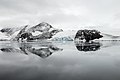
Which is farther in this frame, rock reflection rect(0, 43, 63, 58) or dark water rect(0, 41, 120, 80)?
rock reflection rect(0, 43, 63, 58)

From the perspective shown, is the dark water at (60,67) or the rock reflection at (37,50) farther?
the rock reflection at (37,50)

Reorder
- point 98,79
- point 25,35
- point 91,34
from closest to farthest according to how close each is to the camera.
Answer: point 98,79
point 91,34
point 25,35

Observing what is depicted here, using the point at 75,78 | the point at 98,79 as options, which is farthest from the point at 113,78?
the point at 75,78

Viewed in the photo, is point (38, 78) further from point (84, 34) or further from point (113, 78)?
point (84, 34)

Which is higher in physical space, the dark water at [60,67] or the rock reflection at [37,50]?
the rock reflection at [37,50]

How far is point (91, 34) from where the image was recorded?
16450cm

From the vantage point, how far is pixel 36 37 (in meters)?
196

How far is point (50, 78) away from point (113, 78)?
9.66ft

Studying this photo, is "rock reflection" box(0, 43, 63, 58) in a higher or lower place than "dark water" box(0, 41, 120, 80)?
higher

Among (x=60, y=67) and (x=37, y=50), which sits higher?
(x=37, y=50)

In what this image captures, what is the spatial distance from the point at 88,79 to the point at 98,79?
45 cm

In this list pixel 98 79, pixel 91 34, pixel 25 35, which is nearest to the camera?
pixel 98 79

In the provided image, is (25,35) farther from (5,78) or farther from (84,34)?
(5,78)

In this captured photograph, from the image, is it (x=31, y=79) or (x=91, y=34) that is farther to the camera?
(x=91, y=34)
